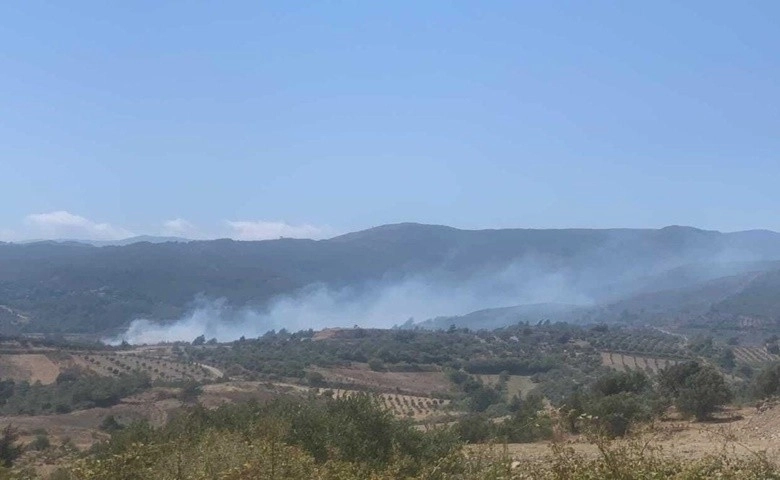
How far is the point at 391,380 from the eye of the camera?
272 ft

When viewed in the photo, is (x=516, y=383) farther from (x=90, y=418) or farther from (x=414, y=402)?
(x=90, y=418)

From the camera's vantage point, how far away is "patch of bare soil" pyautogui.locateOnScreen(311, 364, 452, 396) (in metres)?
75.6

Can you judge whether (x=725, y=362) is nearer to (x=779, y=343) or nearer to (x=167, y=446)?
(x=779, y=343)

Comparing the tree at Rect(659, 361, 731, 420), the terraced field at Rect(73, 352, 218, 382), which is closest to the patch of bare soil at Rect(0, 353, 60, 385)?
the terraced field at Rect(73, 352, 218, 382)

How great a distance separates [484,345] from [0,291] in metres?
138

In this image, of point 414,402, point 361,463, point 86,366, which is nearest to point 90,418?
point 414,402

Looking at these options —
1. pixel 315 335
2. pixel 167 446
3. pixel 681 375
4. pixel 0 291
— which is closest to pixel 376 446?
pixel 167 446

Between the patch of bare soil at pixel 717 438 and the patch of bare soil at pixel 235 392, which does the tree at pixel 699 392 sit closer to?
the patch of bare soil at pixel 717 438

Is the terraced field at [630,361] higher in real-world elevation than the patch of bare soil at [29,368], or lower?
lower

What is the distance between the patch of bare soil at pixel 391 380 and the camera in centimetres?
7562

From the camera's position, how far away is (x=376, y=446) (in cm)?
1494

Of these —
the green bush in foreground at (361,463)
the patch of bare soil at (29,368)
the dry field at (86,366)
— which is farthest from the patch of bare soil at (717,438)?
the patch of bare soil at (29,368)

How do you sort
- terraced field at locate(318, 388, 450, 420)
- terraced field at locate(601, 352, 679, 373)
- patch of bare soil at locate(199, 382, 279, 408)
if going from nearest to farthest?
1. patch of bare soil at locate(199, 382, 279, 408)
2. terraced field at locate(318, 388, 450, 420)
3. terraced field at locate(601, 352, 679, 373)

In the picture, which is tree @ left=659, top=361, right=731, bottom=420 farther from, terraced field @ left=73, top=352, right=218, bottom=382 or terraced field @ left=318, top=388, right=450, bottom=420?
terraced field @ left=73, top=352, right=218, bottom=382
